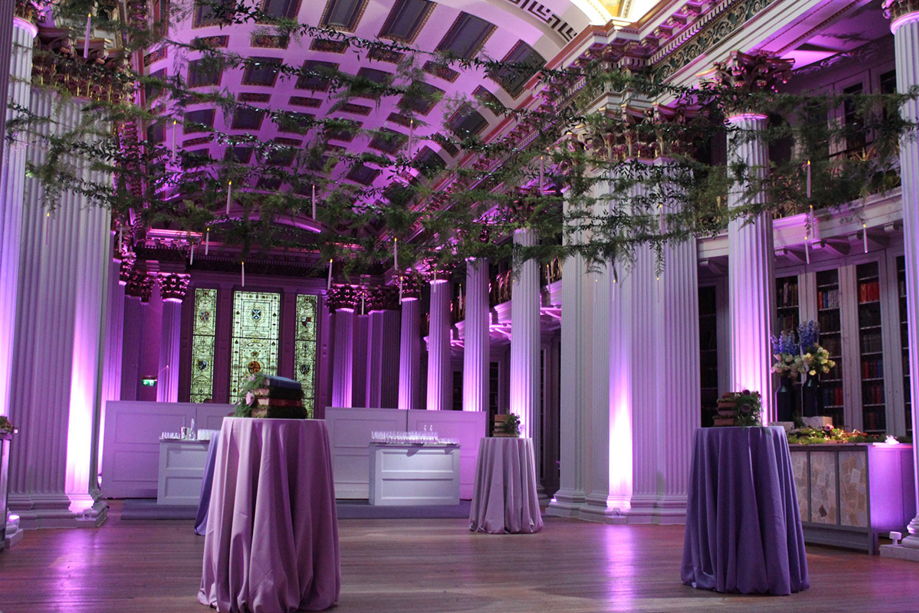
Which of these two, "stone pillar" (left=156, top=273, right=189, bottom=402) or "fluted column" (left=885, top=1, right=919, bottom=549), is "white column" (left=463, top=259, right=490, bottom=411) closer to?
"stone pillar" (left=156, top=273, right=189, bottom=402)

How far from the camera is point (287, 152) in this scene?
21.0 ft

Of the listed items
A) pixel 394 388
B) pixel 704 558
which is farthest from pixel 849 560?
pixel 394 388

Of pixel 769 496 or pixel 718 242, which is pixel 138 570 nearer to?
pixel 769 496

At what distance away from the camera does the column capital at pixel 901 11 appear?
7691 millimetres

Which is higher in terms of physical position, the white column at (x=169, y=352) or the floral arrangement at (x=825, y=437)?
the white column at (x=169, y=352)

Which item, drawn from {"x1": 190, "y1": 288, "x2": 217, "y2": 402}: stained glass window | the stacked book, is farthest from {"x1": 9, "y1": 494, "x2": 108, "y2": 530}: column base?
{"x1": 190, "y1": 288, "x2": 217, "y2": 402}: stained glass window

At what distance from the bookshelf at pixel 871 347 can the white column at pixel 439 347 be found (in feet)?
29.3

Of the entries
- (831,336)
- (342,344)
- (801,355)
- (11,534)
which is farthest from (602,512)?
(342,344)

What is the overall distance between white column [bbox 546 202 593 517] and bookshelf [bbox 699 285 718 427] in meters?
2.10

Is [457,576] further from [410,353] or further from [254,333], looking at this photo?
[254,333]

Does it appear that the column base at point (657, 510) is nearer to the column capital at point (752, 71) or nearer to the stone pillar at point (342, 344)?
the column capital at point (752, 71)

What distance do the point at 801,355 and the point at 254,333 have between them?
16824 millimetres

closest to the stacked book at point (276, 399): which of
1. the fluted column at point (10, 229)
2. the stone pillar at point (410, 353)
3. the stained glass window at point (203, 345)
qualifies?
the fluted column at point (10, 229)

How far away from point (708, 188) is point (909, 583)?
286cm
